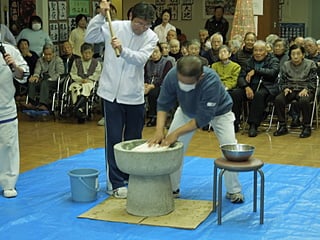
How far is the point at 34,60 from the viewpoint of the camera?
9.20m

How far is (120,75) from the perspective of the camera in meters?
4.41

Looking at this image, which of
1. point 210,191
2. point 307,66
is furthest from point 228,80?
point 210,191

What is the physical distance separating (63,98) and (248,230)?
466 centimetres

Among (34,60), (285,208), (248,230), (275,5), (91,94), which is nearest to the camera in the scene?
(248,230)

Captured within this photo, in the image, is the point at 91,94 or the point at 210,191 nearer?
the point at 210,191

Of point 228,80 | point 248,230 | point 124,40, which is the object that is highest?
point 124,40

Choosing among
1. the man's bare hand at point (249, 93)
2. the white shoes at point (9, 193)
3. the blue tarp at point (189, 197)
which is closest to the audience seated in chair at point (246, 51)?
the man's bare hand at point (249, 93)

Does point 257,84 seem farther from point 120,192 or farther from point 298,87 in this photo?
point 120,192

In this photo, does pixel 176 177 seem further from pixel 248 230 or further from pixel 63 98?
pixel 63 98

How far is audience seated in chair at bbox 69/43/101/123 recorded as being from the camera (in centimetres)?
788

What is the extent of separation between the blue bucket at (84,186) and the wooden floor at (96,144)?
1.14m

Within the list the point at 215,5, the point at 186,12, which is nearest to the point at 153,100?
the point at 215,5

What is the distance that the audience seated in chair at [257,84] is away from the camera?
716cm

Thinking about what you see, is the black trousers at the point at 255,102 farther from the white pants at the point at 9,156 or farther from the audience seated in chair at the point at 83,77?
the white pants at the point at 9,156
